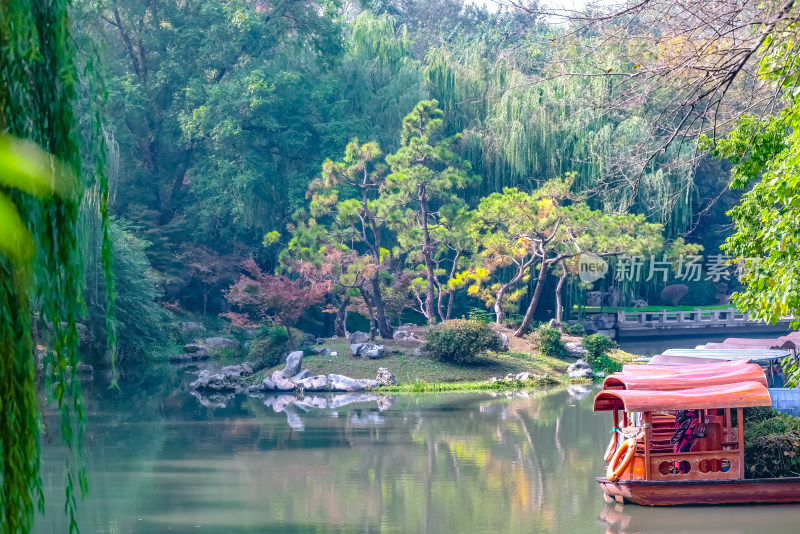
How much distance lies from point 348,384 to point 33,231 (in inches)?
712

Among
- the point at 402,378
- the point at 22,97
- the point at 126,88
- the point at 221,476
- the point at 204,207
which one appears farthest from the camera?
the point at 204,207

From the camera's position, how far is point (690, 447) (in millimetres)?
10594

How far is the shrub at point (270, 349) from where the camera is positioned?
2339cm

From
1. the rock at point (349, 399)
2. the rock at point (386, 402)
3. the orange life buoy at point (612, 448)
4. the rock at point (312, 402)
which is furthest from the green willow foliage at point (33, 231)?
the rock at point (349, 399)

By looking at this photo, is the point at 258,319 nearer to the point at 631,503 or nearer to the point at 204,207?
the point at 204,207

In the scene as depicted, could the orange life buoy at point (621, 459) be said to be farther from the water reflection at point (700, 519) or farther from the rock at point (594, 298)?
the rock at point (594, 298)

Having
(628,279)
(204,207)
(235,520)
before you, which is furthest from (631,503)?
(204,207)

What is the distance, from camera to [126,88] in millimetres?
28625

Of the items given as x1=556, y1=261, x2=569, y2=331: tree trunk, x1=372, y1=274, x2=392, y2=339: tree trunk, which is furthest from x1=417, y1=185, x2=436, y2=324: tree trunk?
x1=556, y1=261, x2=569, y2=331: tree trunk

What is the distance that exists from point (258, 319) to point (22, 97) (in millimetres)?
25472

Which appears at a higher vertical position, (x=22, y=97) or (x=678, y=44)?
(x=678, y=44)

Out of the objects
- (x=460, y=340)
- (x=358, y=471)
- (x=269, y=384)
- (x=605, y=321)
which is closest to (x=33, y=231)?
(x=358, y=471)

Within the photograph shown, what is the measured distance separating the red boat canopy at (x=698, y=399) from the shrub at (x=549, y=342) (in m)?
13.9

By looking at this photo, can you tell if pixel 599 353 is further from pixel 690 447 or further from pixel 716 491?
pixel 716 491
